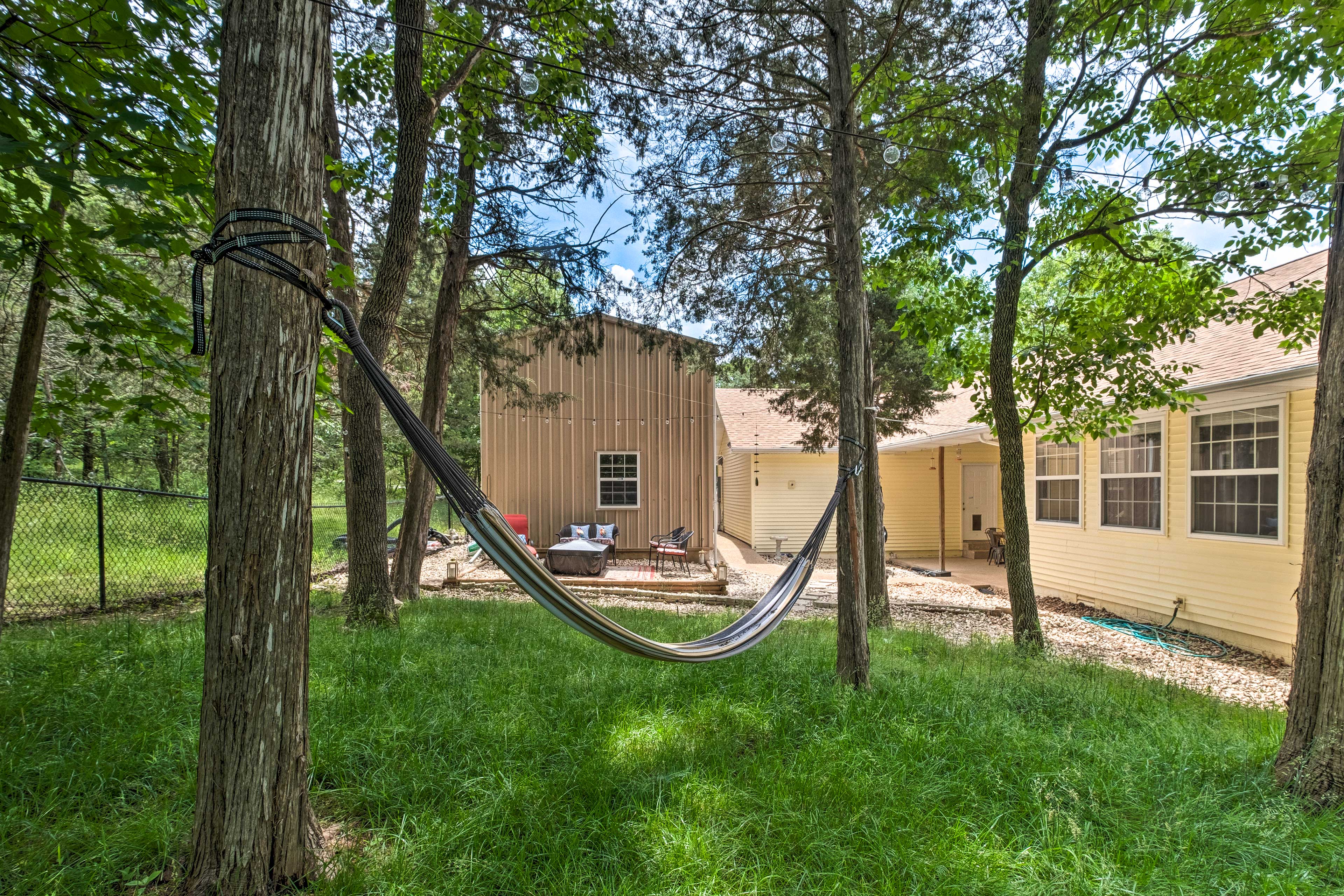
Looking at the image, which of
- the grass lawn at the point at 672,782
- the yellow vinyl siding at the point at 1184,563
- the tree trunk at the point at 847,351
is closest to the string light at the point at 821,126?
the tree trunk at the point at 847,351

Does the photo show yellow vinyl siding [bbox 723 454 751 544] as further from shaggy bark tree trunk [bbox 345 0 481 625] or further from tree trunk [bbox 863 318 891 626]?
shaggy bark tree trunk [bbox 345 0 481 625]

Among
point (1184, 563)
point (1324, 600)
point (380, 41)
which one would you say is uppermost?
point (380, 41)

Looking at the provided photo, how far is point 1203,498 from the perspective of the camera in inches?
229

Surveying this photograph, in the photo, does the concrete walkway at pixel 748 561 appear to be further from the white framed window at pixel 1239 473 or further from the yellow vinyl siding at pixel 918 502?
the white framed window at pixel 1239 473

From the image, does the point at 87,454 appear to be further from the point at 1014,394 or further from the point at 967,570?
the point at 967,570

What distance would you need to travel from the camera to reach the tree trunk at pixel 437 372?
5.54m

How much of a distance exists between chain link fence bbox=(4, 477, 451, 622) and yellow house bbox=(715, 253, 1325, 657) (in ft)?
29.7

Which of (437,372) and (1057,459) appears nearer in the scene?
(437,372)

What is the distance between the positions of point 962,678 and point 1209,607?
4.34 meters

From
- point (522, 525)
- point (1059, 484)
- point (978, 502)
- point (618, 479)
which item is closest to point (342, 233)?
point (522, 525)

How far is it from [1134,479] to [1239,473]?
1248 millimetres

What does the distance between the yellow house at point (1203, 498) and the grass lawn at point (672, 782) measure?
3.17 meters

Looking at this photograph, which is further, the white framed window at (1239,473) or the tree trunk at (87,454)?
the tree trunk at (87,454)

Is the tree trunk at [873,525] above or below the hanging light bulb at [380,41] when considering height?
below
